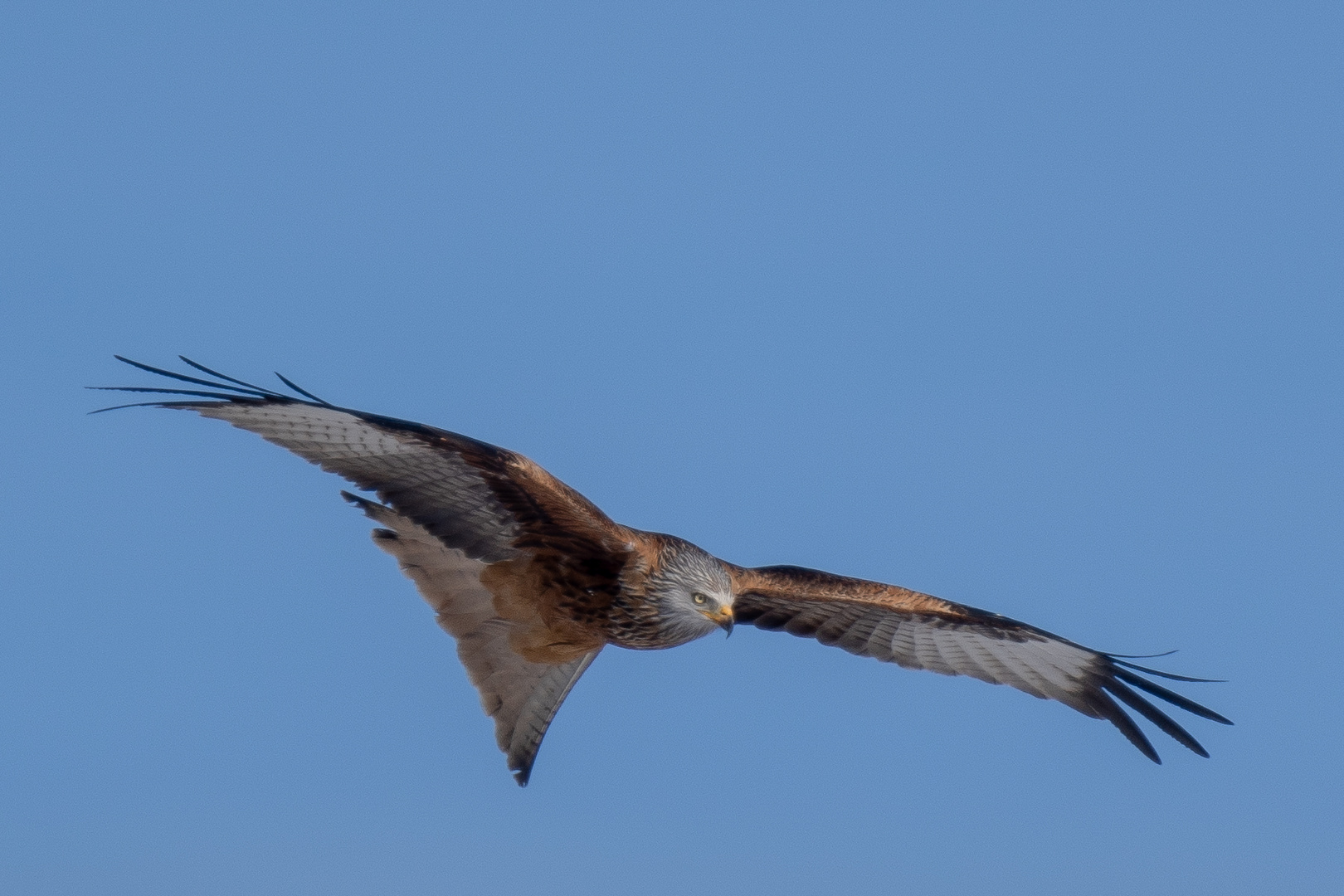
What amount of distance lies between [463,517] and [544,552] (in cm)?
53

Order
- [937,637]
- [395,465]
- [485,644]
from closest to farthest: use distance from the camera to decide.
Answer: [395,465] → [485,644] → [937,637]

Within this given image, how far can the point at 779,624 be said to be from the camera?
33.4 feet

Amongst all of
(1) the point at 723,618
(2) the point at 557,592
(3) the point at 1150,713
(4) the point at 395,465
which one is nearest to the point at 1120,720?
(3) the point at 1150,713

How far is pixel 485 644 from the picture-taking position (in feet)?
30.6

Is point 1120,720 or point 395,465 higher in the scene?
point 395,465

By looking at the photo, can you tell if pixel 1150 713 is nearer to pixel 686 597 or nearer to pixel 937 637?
pixel 937 637

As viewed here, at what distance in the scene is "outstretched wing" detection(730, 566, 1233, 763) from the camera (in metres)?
9.77

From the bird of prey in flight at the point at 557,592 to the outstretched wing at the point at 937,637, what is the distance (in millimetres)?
10

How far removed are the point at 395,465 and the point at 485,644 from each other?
1654 mm

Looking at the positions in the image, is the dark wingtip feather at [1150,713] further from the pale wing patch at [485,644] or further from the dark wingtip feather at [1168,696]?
the pale wing patch at [485,644]

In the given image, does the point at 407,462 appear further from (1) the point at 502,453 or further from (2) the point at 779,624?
(2) the point at 779,624

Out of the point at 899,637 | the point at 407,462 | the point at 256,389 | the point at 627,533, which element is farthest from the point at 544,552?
the point at 899,637

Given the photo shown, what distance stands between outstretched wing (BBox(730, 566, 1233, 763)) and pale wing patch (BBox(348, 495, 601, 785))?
130cm

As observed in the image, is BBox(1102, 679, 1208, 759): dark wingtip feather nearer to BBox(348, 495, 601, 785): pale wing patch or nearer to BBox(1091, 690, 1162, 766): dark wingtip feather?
BBox(1091, 690, 1162, 766): dark wingtip feather
